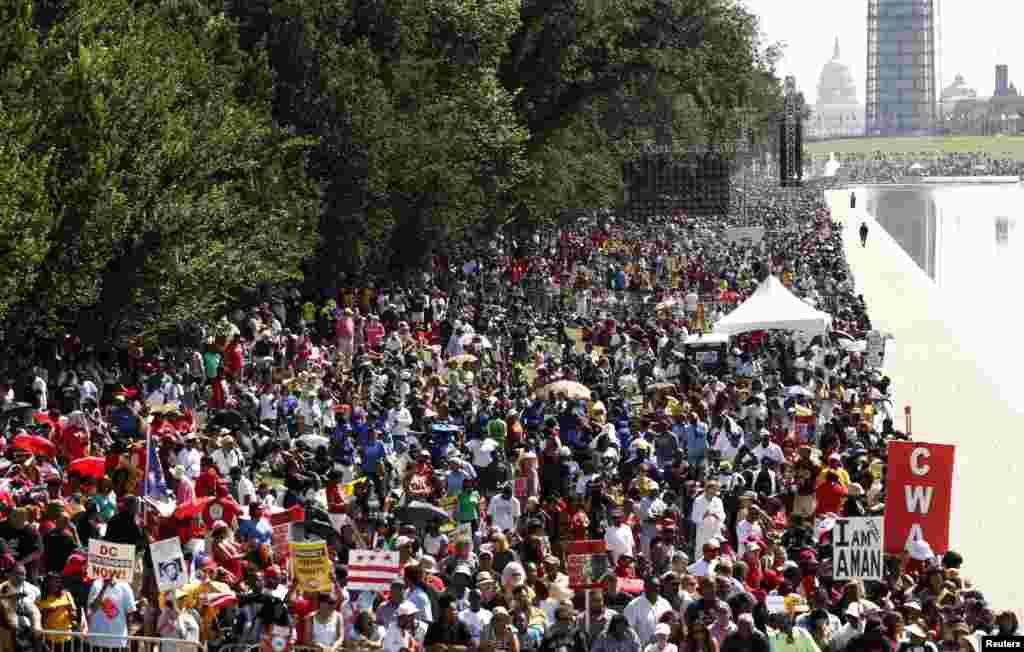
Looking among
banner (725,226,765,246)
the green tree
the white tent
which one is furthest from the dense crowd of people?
banner (725,226,765,246)

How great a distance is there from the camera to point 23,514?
16484 mm

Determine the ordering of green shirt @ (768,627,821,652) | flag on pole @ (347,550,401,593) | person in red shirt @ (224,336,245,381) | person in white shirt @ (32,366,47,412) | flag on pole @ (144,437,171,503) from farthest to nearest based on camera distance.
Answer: person in red shirt @ (224,336,245,381), person in white shirt @ (32,366,47,412), flag on pole @ (144,437,171,503), flag on pole @ (347,550,401,593), green shirt @ (768,627,821,652)

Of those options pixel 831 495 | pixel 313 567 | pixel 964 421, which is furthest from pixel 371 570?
pixel 964 421

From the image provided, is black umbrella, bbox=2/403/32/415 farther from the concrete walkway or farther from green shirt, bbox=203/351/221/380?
the concrete walkway

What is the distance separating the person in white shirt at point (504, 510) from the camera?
19531mm

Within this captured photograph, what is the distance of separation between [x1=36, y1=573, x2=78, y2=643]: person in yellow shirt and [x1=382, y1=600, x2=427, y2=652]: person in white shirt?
2.51 meters

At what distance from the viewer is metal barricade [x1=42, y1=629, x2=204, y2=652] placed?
14.5 m

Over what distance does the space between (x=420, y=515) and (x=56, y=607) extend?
4.60 m

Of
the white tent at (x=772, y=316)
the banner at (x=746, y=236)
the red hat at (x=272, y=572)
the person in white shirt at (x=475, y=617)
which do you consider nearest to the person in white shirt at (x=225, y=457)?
the red hat at (x=272, y=572)

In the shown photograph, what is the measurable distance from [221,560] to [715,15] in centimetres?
5540

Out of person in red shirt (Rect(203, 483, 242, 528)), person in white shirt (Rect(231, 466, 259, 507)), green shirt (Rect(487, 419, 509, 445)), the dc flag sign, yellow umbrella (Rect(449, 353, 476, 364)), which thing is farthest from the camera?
yellow umbrella (Rect(449, 353, 476, 364))

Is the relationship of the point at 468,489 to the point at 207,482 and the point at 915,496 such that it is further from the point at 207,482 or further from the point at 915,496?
the point at 915,496

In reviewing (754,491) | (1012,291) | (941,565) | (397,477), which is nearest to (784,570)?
(941,565)

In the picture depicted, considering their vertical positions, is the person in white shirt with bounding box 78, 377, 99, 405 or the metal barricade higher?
the person in white shirt with bounding box 78, 377, 99, 405
